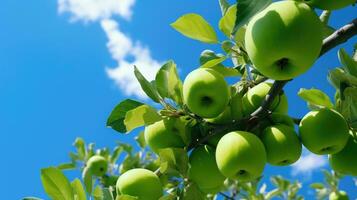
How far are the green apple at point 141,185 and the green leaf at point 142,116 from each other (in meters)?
0.18

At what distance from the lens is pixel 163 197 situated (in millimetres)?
1544

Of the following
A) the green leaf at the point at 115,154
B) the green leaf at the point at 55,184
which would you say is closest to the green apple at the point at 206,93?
the green leaf at the point at 55,184

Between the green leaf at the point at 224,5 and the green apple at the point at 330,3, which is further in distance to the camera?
the green leaf at the point at 224,5

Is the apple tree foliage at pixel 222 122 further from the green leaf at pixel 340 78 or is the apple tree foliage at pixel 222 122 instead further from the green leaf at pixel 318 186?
the green leaf at pixel 318 186

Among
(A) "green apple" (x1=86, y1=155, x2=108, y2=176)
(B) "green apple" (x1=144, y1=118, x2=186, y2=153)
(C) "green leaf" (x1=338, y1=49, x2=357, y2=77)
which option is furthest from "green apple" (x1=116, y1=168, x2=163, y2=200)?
(A) "green apple" (x1=86, y1=155, x2=108, y2=176)

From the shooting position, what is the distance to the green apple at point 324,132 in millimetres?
1451

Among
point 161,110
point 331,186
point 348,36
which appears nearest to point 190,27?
point 161,110

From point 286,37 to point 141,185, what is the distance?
0.72 m

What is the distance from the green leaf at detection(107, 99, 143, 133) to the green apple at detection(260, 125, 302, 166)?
531mm

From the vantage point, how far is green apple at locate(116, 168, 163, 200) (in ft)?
4.99

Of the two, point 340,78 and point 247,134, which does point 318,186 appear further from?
point 247,134

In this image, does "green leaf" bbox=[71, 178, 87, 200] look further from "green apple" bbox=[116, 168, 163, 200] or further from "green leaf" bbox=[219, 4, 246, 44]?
"green leaf" bbox=[219, 4, 246, 44]

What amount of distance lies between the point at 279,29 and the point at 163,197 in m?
0.73

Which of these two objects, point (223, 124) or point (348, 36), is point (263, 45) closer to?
point (348, 36)
